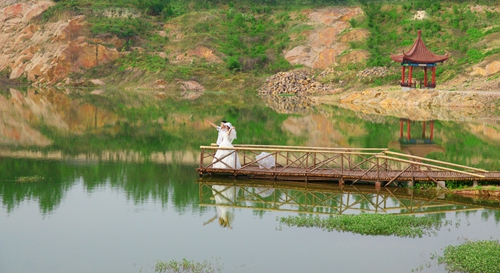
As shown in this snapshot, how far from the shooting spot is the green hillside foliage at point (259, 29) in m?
70.9

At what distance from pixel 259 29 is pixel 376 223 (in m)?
76.4

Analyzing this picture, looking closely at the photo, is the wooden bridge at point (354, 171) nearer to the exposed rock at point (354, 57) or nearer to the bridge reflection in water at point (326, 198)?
the bridge reflection in water at point (326, 198)

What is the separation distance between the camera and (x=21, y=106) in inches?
2035

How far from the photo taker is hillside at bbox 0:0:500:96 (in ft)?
235

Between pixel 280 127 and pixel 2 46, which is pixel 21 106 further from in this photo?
pixel 2 46

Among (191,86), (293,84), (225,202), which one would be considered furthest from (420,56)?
(225,202)

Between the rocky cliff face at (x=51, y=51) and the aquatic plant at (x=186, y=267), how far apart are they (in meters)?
71.6

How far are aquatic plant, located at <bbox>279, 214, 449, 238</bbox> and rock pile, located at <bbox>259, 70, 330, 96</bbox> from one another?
172 feet

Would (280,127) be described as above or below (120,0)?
below

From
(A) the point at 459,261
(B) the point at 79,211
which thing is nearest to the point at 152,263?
(B) the point at 79,211

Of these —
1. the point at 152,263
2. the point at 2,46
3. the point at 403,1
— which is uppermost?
the point at 403,1

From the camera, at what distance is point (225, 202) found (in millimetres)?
20719

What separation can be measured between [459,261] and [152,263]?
6.75 metres

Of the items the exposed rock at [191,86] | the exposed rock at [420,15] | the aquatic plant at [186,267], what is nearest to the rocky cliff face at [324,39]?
the exposed rock at [420,15]
